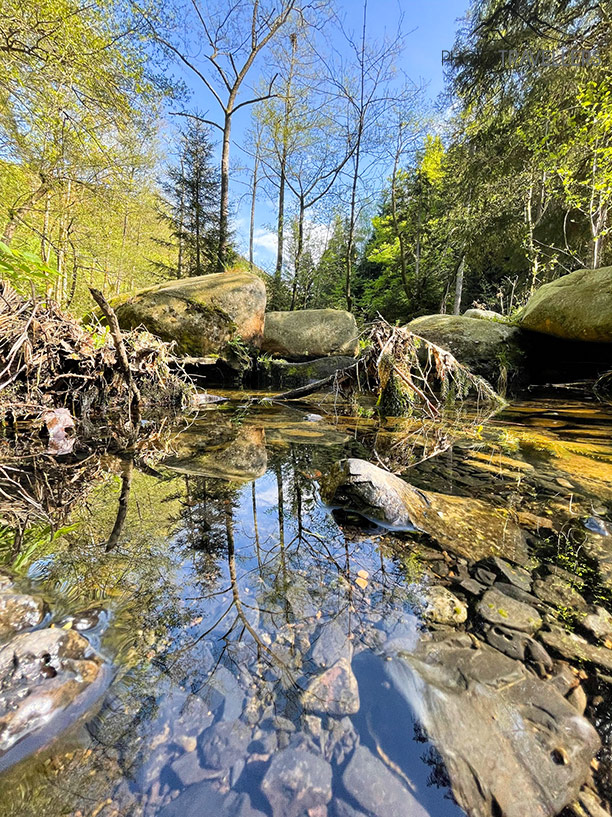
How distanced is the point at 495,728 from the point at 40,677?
3.39 feet

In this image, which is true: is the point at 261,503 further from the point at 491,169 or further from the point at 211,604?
the point at 491,169

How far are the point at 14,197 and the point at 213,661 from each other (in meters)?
12.1

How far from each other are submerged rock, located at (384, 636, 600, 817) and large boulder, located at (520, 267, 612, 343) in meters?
6.66

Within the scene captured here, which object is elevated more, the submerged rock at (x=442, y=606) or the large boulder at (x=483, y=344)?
the large boulder at (x=483, y=344)

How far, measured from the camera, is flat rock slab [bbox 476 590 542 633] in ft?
3.41

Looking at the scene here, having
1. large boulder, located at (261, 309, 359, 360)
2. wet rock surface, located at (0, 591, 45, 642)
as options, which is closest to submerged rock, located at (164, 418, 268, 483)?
wet rock surface, located at (0, 591, 45, 642)

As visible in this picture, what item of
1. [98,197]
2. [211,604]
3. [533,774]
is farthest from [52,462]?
[98,197]

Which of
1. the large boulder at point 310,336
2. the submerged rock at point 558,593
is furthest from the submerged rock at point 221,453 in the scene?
the large boulder at point 310,336

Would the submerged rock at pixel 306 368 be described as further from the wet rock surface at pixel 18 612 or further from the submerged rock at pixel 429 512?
the wet rock surface at pixel 18 612

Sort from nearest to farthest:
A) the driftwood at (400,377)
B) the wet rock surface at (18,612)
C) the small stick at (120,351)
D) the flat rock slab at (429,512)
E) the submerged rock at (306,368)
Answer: the wet rock surface at (18,612) < the flat rock slab at (429,512) < the small stick at (120,351) < the driftwood at (400,377) < the submerged rock at (306,368)

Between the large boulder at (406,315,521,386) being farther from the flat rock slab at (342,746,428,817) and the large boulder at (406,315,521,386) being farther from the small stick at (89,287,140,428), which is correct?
the flat rock slab at (342,746,428,817)

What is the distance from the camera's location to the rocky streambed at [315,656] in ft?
2.15

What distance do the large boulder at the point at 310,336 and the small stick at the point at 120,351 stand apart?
14.7 feet

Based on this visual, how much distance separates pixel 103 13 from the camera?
570 centimetres
